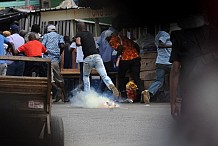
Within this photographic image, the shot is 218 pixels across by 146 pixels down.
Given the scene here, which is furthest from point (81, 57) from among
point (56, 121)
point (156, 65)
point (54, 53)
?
point (56, 121)

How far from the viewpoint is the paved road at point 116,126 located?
5.80 meters

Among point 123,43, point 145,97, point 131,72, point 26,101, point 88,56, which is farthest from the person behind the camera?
point 131,72

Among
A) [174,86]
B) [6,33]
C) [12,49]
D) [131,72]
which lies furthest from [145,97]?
[174,86]

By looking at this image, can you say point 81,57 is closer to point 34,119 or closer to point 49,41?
point 49,41

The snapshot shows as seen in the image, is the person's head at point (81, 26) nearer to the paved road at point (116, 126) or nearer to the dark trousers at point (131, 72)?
the dark trousers at point (131, 72)

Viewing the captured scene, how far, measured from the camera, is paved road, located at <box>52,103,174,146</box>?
5804 millimetres

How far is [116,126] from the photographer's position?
7211mm

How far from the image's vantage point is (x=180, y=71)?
404cm

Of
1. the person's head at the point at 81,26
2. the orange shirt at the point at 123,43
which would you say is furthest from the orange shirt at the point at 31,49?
the orange shirt at the point at 123,43

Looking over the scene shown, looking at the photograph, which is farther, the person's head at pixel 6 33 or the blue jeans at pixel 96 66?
the person's head at pixel 6 33

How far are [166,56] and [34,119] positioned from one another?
509cm

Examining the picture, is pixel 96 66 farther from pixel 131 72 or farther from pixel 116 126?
pixel 116 126

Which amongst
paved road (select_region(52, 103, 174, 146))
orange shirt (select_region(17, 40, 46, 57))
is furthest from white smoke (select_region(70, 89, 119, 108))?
orange shirt (select_region(17, 40, 46, 57))

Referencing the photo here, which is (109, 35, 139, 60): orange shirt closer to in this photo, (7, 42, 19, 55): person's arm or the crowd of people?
the crowd of people
